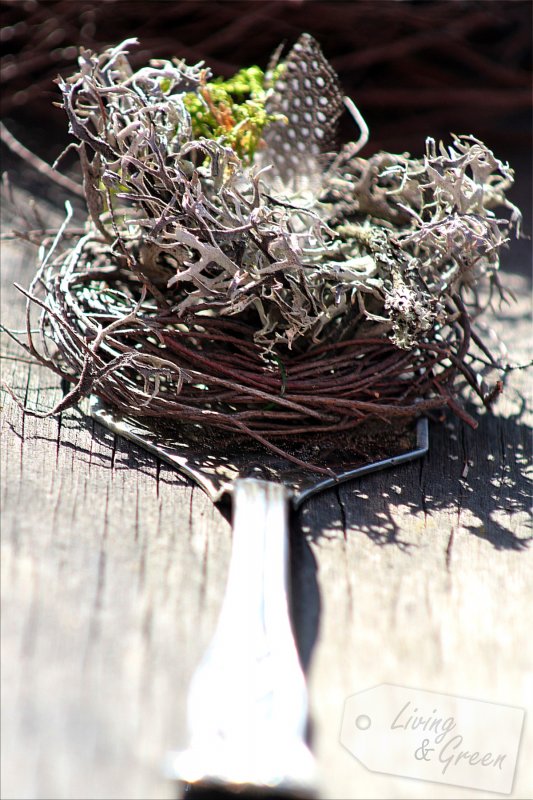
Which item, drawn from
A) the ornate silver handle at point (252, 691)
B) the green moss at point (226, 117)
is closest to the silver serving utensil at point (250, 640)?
the ornate silver handle at point (252, 691)

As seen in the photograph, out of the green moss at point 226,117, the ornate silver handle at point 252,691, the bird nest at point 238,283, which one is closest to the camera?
the ornate silver handle at point 252,691

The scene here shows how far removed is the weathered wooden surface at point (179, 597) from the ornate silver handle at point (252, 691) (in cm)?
4

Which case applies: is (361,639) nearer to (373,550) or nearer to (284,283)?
(373,550)

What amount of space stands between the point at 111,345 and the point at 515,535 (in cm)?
55

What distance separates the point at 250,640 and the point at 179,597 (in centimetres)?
11

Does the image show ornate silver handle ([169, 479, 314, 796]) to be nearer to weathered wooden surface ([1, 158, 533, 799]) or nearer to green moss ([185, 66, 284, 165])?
weathered wooden surface ([1, 158, 533, 799])

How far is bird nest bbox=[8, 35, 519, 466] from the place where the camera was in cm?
95

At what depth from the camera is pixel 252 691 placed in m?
0.72

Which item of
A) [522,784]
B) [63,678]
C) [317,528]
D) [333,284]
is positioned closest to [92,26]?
[333,284]

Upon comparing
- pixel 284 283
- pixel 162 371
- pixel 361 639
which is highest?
pixel 284 283

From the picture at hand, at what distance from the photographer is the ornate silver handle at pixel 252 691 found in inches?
26.3

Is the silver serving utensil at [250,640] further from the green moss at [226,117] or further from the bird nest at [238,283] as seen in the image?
the green moss at [226,117]

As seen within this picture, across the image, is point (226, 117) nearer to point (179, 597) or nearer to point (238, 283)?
point (238, 283)

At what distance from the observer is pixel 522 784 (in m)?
0.73
